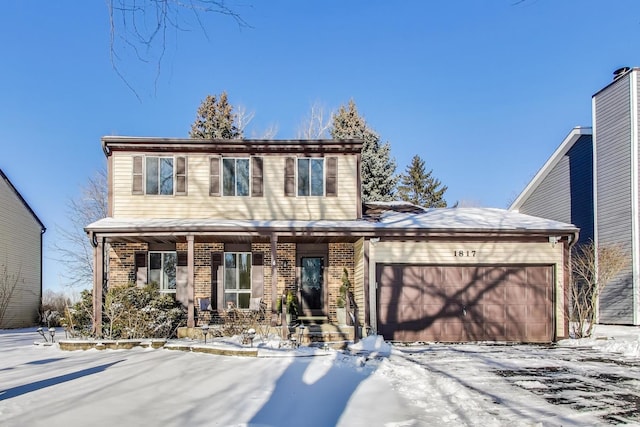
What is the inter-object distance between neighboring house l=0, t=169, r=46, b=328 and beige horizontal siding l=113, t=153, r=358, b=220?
983 cm

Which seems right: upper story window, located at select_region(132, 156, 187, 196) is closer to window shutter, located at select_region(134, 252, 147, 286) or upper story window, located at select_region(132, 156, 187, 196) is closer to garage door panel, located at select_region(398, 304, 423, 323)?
window shutter, located at select_region(134, 252, 147, 286)

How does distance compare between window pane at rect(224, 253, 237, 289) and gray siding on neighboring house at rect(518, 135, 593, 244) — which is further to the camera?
gray siding on neighboring house at rect(518, 135, 593, 244)

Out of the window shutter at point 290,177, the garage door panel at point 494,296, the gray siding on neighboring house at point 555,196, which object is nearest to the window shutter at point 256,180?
the window shutter at point 290,177

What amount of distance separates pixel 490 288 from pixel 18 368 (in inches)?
442

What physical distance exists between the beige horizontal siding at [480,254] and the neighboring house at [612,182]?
4.23 metres

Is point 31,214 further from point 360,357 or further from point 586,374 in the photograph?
point 586,374

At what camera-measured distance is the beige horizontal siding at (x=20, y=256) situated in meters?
21.3

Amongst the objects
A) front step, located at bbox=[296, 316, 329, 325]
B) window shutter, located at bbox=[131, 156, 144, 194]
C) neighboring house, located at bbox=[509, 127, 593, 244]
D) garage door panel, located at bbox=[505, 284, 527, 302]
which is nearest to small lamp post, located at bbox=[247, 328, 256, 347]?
front step, located at bbox=[296, 316, 329, 325]

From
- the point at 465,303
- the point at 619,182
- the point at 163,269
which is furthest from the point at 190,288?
the point at 619,182

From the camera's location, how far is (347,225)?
13703 mm

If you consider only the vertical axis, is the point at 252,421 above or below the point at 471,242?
below

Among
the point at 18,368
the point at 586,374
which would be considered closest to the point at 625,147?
the point at 586,374

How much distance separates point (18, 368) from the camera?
8875mm

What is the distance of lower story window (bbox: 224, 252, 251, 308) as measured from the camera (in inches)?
599
